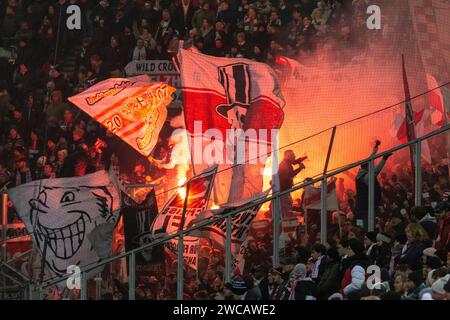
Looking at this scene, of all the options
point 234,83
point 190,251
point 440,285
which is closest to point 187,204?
point 190,251

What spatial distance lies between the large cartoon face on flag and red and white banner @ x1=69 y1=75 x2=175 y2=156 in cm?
194

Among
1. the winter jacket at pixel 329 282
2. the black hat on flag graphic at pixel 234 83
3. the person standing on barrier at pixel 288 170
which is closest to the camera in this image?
the winter jacket at pixel 329 282

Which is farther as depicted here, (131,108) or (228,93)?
(131,108)

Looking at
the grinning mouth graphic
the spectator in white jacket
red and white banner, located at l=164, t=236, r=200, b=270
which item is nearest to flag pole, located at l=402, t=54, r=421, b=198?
the spectator in white jacket

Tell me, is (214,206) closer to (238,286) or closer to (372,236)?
(238,286)

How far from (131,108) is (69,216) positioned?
8.46 feet

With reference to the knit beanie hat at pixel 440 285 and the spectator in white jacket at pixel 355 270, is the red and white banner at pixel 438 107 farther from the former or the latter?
the knit beanie hat at pixel 440 285

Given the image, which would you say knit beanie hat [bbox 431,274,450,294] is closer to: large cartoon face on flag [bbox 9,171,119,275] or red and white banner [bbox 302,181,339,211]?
red and white banner [bbox 302,181,339,211]

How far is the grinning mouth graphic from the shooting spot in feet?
51.9

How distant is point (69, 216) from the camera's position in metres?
16.2

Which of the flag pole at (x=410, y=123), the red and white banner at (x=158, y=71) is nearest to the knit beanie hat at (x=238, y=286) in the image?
the flag pole at (x=410, y=123)

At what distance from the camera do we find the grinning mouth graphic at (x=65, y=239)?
15.8 meters

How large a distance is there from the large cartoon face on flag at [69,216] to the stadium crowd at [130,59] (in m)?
0.78

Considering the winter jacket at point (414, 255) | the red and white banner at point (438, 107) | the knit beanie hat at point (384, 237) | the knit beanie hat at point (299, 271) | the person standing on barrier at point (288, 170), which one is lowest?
the knit beanie hat at point (299, 271)
